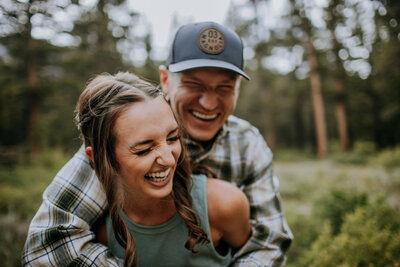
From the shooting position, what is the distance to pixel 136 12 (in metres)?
15.6

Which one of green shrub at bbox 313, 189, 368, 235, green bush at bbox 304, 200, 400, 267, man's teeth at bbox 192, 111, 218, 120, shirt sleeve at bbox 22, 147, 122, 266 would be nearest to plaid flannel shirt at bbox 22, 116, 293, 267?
shirt sleeve at bbox 22, 147, 122, 266

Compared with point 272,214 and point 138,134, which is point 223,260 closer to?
point 272,214

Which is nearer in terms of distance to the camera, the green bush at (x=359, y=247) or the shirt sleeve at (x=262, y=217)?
the shirt sleeve at (x=262, y=217)

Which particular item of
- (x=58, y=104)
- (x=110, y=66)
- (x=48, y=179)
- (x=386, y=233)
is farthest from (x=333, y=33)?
(x=58, y=104)

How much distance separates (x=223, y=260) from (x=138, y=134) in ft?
3.56

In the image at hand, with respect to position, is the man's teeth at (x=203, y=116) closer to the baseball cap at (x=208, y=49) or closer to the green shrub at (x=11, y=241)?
the baseball cap at (x=208, y=49)

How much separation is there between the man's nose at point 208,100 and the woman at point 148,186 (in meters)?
0.54

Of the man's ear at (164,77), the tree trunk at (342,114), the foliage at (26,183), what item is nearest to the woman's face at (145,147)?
the man's ear at (164,77)

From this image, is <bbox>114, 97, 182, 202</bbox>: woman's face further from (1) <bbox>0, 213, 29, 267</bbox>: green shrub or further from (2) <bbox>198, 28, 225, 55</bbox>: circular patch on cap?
(1) <bbox>0, 213, 29, 267</bbox>: green shrub

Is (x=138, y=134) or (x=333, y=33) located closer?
(x=138, y=134)

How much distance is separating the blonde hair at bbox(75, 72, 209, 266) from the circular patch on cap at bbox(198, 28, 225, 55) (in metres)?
0.64

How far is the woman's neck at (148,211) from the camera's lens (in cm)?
161

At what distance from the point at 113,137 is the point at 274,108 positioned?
22.3 metres

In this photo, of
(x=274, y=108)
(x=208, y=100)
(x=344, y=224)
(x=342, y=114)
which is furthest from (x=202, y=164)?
→ (x=274, y=108)
